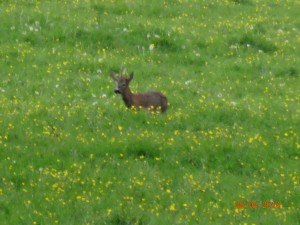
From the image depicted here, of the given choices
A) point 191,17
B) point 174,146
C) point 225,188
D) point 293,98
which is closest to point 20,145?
point 174,146

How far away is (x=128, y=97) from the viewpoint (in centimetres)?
1753

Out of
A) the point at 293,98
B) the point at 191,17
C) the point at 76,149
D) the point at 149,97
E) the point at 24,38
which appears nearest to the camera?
the point at 76,149

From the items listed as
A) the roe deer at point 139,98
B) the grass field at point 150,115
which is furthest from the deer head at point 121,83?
the grass field at point 150,115

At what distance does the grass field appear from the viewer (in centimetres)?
1328

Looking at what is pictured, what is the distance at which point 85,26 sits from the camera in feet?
74.0

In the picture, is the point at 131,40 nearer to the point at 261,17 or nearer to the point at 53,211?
the point at 261,17

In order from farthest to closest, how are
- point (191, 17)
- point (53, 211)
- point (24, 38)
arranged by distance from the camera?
1. point (191, 17)
2. point (24, 38)
3. point (53, 211)

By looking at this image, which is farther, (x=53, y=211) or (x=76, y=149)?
(x=76, y=149)

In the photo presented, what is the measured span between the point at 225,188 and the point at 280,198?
85 centimetres
